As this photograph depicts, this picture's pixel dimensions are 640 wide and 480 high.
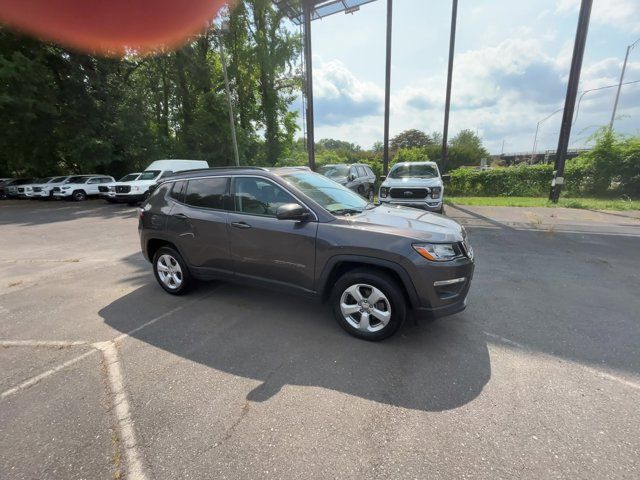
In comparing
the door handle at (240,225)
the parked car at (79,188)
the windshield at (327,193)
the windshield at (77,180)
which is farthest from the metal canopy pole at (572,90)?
the windshield at (77,180)

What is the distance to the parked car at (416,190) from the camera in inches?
391

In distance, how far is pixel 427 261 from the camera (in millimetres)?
2979

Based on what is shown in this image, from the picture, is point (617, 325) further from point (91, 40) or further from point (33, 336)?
point (91, 40)

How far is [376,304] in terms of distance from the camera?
3.23m

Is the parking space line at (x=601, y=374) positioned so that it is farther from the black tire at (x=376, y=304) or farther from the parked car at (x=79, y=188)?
the parked car at (x=79, y=188)

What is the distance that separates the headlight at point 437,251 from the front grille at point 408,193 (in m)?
7.24

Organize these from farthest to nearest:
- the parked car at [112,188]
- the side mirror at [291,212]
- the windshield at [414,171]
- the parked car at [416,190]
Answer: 1. the parked car at [112,188]
2. the windshield at [414,171]
3. the parked car at [416,190]
4. the side mirror at [291,212]

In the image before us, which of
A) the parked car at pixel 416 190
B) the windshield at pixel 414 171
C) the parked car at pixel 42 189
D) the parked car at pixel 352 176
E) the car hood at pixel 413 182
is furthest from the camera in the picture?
the parked car at pixel 42 189

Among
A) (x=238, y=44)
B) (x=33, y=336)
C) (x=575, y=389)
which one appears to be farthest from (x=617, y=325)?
(x=238, y=44)

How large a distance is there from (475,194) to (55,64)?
26.3 m

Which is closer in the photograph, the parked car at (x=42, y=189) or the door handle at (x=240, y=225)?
the door handle at (x=240, y=225)

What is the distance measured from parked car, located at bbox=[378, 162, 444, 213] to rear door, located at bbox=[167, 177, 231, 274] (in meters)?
6.46

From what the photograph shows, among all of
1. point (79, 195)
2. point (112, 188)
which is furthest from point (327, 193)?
point (79, 195)

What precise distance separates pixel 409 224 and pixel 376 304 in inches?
34.9
